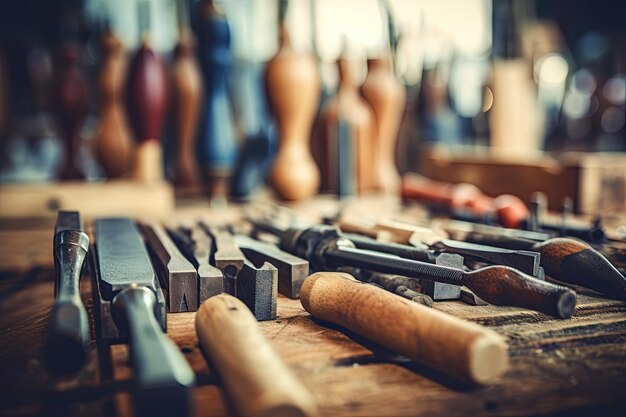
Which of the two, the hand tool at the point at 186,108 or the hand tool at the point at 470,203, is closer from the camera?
the hand tool at the point at 470,203

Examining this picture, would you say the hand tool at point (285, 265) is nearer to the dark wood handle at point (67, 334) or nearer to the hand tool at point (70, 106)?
the dark wood handle at point (67, 334)

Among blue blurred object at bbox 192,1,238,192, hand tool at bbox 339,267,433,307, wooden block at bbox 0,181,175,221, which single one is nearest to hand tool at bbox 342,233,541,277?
hand tool at bbox 339,267,433,307

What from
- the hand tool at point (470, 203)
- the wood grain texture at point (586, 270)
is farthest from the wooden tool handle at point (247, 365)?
the hand tool at point (470, 203)

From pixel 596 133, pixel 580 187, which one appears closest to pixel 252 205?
pixel 580 187

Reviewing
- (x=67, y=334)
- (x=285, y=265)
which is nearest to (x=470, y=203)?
(x=285, y=265)

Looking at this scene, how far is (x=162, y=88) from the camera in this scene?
5.22 feet

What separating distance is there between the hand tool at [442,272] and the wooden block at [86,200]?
2.15 feet

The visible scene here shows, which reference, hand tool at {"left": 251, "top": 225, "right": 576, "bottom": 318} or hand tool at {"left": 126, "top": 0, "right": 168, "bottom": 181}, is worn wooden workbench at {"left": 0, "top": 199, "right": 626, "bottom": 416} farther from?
hand tool at {"left": 126, "top": 0, "right": 168, "bottom": 181}

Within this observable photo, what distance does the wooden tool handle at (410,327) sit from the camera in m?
0.45

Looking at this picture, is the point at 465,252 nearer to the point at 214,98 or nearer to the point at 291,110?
the point at 291,110

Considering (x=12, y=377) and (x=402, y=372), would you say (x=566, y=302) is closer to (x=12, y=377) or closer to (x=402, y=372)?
(x=402, y=372)

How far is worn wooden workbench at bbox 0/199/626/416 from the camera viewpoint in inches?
18.0

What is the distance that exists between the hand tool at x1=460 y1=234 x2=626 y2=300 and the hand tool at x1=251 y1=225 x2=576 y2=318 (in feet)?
0.42

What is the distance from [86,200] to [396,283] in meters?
0.96
